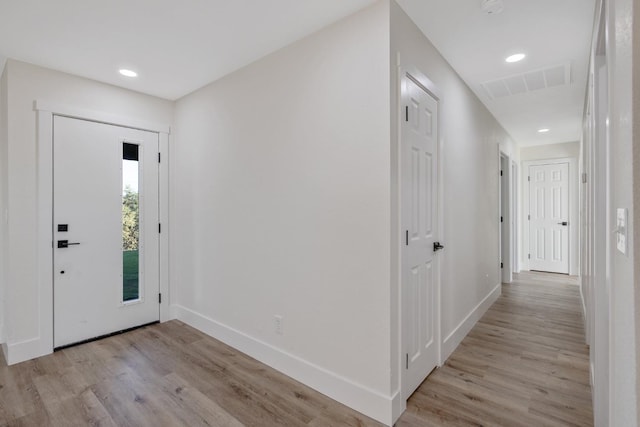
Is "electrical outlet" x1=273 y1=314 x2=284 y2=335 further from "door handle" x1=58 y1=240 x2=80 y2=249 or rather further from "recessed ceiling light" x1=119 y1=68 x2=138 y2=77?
"recessed ceiling light" x1=119 y1=68 x2=138 y2=77

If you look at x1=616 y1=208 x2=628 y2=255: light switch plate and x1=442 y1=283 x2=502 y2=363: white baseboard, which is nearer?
x1=616 y1=208 x2=628 y2=255: light switch plate

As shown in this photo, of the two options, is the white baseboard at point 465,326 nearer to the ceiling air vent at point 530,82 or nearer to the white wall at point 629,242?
the white wall at point 629,242

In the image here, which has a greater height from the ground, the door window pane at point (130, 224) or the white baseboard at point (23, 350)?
the door window pane at point (130, 224)

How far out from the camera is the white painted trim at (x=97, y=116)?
273cm

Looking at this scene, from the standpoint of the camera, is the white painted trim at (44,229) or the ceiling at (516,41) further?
the white painted trim at (44,229)

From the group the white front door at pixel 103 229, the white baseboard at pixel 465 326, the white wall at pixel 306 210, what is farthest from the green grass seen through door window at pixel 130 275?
the white baseboard at pixel 465 326

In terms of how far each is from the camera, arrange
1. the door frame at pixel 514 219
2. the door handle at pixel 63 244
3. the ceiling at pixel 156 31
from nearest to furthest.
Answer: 1. the ceiling at pixel 156 31
2. the door handle at pixel 63 244
3. the door frame at pixel 514 219

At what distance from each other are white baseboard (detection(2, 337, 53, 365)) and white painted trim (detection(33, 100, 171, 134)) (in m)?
1.98

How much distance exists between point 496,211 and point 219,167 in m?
3.60

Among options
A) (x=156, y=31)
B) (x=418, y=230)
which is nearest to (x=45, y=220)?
(x=156, y=31)

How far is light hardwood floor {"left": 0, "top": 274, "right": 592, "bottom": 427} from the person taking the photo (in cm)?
188

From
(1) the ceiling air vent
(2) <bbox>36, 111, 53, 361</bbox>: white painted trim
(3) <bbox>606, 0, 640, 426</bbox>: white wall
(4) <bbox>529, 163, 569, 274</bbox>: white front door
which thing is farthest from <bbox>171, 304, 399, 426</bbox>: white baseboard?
(4) <bbox>529, 163, 569, 274</bbox>: white front door

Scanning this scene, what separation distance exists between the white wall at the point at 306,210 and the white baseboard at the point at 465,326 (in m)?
1.04

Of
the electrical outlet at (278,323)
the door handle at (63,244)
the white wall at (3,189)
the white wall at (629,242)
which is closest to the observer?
the white wall at (629,242)
